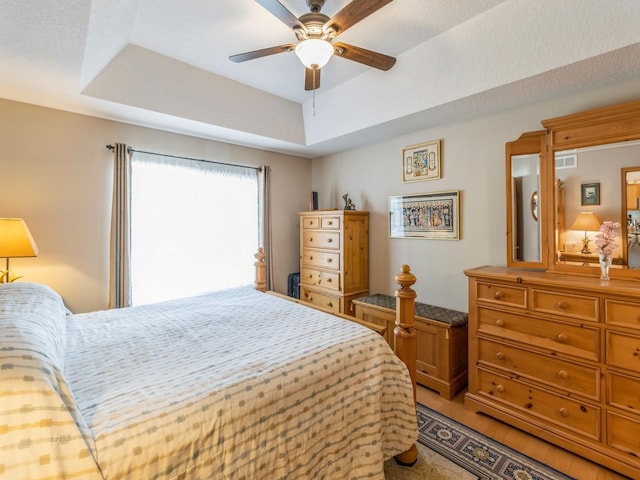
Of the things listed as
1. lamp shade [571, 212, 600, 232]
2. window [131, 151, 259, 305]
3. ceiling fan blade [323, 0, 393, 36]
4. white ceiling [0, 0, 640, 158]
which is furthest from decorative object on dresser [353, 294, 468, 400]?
ceiling fan blade [323, 0, 393, 36]

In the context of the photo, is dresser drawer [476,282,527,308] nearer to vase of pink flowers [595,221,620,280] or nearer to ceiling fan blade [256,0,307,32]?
vase of pink flowers [595,221,620,280]

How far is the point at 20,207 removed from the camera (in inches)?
97.3

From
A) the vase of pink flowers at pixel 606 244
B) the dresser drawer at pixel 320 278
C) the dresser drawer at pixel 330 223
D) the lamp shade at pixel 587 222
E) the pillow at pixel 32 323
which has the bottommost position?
the dresser drawer at pixel 320 278

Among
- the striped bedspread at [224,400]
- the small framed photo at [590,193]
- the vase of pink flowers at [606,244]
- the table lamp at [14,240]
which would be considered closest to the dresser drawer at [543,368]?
the vase of pink flowers at [606,244]

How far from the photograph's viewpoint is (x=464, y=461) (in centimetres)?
185

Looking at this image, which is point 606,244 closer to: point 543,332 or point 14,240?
point 543,332

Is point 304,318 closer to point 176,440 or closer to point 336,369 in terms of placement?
point 336,369

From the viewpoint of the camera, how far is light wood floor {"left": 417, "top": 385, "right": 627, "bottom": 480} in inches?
69.6

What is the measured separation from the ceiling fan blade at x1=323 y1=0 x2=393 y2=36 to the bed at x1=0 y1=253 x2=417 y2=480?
1649 mm

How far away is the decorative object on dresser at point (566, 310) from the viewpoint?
5.66 ft

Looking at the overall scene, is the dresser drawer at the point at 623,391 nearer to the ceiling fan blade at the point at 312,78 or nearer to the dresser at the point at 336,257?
the dresser at the point at 336,257

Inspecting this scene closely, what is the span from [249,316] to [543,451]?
204cm

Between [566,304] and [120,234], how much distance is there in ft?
11.5

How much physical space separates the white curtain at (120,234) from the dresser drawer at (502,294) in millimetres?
3043
